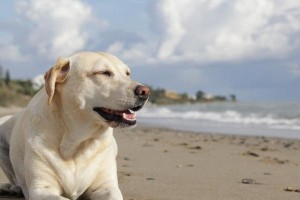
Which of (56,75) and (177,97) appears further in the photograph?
(177,97)

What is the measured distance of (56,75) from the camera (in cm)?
433

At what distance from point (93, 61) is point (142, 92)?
540 millimetres

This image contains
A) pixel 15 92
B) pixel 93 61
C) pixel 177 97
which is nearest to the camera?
pixel 93 61

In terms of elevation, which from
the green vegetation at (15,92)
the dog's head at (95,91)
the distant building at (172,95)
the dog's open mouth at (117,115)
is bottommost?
the dog's open mouth at (117,115)

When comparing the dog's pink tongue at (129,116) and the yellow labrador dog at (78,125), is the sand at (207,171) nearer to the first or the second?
the yellow labrador dog at (78,125)

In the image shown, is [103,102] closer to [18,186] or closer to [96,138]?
[96,138]

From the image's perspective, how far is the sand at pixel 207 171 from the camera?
521 centimetres

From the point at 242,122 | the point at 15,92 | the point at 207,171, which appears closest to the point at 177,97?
the point at 15,92

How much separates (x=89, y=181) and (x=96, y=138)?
357 millimetres

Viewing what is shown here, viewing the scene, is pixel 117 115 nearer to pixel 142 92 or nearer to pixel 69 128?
pixel 142 92

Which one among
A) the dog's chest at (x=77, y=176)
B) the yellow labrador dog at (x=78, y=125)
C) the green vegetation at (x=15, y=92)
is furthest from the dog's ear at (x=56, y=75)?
the green vegetation at (x=15, y=92)

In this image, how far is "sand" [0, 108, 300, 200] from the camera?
17.1ft

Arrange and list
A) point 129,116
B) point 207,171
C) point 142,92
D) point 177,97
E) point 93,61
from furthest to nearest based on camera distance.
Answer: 1. point 177,97
2. point 207,171
3. point 93,61
4. point 129,116
5. point 142,92

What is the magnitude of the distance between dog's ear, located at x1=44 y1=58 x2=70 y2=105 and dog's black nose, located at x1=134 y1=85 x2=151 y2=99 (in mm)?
603
